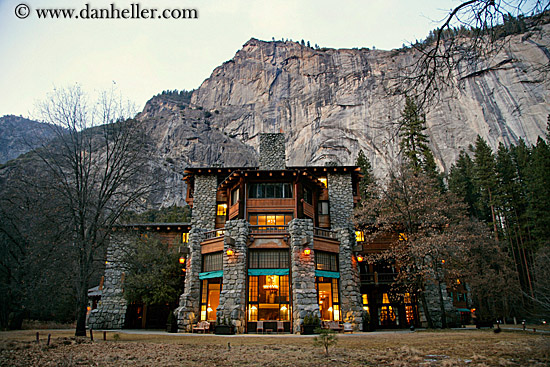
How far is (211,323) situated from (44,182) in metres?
13.3

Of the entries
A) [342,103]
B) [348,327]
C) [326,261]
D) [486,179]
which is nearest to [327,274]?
[326,261]

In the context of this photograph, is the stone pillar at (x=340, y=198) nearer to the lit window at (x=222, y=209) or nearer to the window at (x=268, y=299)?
the window at (x=268, y=299)

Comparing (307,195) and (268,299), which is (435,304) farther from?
(268,299)

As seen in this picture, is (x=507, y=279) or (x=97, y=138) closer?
(x=97, y=138)

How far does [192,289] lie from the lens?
79.9ft

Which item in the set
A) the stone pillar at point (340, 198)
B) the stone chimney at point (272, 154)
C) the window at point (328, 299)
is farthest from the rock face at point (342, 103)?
the window at point (328, 299)

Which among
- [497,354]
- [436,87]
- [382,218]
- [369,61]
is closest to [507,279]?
[382,218]

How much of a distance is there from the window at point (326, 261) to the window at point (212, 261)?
22.3 ft

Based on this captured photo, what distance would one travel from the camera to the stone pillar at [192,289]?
23.0m

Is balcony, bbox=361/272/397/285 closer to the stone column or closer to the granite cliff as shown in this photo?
the stone column

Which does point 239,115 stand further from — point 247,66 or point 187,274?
point 187,274

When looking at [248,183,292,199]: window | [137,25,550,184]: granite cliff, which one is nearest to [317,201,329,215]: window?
[248,183,292,199]: window

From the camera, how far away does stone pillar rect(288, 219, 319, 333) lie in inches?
791

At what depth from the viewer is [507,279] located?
31609mm
